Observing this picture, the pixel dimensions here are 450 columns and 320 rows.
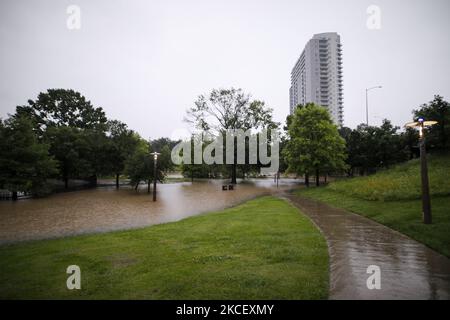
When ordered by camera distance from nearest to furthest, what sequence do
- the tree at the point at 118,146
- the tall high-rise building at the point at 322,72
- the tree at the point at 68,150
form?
the tree at the point at 68,150 < the tree at the point at 118,146 < the tall high-rise building at the point at 322,72

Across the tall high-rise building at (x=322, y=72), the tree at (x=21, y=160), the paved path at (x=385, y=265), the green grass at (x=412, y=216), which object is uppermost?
the tall high-rise building at (x=322, y=72)

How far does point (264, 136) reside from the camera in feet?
135

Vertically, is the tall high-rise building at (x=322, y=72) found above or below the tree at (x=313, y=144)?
above

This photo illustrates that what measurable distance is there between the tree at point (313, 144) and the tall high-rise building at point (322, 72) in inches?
4423

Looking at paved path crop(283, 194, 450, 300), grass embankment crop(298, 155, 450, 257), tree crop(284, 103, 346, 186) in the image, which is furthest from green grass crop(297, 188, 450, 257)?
tree crop(284, 103, 346, 186)

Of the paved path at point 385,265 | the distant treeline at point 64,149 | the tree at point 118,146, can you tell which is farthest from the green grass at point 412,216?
the tree at point 118,146

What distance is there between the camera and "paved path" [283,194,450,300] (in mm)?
4562

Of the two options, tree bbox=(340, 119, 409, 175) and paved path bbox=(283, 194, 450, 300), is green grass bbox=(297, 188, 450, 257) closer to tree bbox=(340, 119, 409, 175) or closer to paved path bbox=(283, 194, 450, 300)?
paved path bbox=(283, 194, 450, 300)

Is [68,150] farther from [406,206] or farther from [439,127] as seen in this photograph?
[439,127]

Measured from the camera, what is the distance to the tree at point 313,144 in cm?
2750

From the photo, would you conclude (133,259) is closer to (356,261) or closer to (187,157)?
(356,261)

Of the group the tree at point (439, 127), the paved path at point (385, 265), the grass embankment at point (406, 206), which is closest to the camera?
the paved path at point (385, 265)

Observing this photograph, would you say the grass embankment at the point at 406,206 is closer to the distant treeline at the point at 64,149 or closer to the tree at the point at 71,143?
the distant treeline at the point at 64,149
